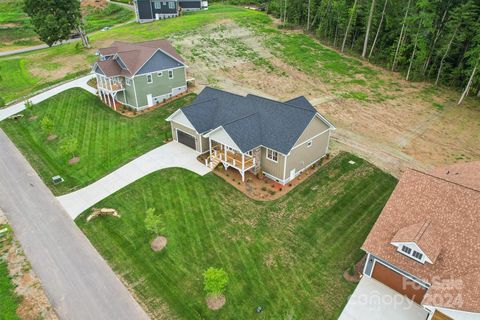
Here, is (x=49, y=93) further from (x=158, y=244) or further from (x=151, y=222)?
(x=158, y=244)

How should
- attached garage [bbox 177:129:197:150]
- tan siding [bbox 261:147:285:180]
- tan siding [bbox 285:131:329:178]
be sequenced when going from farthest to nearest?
attached garage [bbox 177:129:197:150] < tan siding [bbox 285:131:329:178] < tan siding [bbox 261:147:285:180]

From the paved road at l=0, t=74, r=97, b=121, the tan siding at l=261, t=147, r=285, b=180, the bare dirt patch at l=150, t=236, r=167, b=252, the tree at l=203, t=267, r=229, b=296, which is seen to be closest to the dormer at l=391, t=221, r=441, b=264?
the tree at l=203, t=267, r=229, b=296

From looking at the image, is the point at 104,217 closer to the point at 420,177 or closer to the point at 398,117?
the point at 420,177

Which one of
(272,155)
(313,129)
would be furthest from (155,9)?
(272,155)

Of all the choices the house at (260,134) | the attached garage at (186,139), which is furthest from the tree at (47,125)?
the house at (260,134)

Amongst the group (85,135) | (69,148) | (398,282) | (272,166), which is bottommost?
(85,135)

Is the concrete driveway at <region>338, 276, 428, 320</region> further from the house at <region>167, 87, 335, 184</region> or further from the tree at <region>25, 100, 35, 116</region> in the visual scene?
the tree at <region>25, 100, 35, 116</region>
